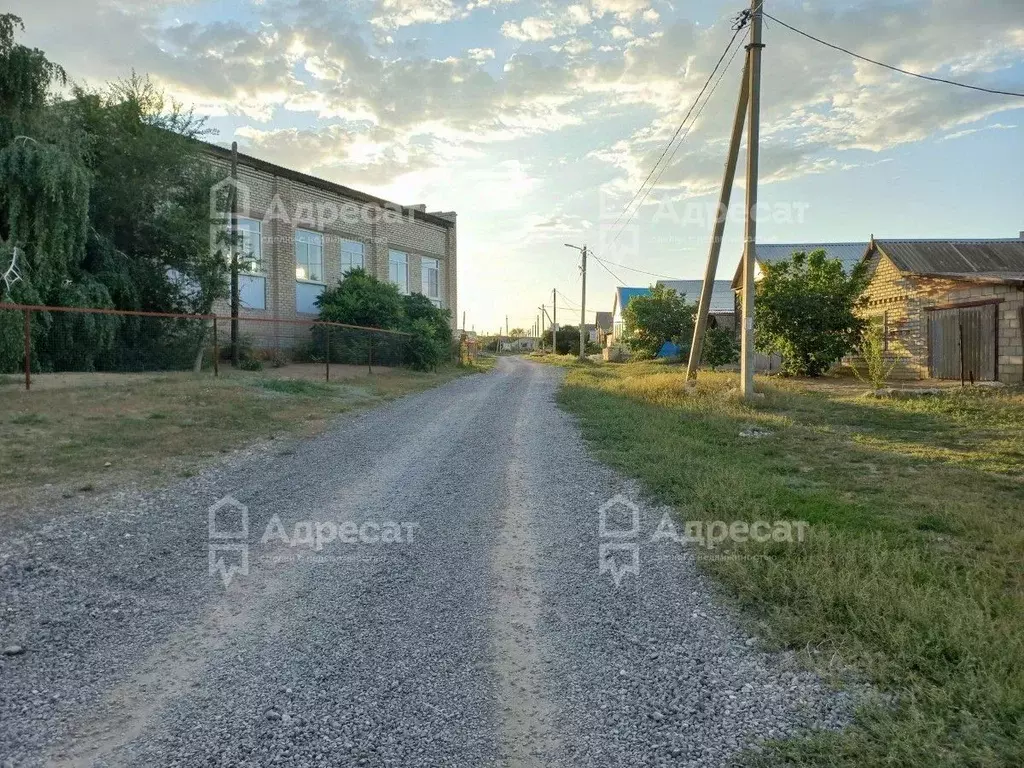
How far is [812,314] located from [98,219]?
20.6m

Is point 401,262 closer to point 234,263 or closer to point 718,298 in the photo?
point 234,263

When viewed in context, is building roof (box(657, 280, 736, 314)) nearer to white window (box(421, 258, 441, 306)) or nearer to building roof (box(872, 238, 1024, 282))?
white window (box(421, 258, 441, 306))

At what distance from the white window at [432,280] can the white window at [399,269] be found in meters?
1.65

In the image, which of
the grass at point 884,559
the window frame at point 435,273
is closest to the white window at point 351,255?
the window frame at point 435,273

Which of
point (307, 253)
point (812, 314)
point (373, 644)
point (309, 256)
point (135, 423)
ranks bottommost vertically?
point (373, 644)

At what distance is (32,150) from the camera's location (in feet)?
44.3

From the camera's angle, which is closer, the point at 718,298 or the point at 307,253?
the point at 307,253

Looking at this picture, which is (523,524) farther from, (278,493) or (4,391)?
(4,391)

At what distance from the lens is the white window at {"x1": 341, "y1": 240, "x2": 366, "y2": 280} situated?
2942cm

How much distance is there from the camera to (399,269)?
33.9 metres

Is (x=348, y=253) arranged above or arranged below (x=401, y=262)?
below

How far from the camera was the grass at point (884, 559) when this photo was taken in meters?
2.69

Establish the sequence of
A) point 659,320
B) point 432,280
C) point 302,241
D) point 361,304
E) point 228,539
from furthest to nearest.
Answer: point 659,320 < point 432,280 < point 302,241 < point 361,304 < point 228,539

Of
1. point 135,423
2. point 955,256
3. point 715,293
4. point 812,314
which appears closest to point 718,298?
point 715,293
